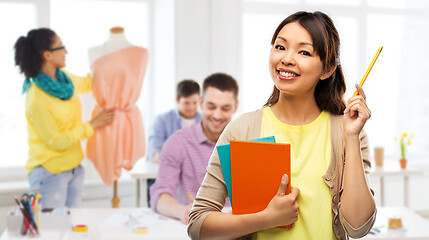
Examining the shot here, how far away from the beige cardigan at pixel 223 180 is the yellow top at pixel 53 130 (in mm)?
2258

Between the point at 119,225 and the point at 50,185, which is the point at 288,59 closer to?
the point at 119,225

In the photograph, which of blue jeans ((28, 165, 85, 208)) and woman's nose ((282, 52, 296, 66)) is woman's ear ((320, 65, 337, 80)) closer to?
woman's nose ((282, 52, 296, 66))

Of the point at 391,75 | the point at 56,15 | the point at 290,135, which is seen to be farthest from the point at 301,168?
the point at 391,75

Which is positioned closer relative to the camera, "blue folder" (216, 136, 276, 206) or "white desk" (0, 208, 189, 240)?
"blue folder" (216, 136, 276, 206)

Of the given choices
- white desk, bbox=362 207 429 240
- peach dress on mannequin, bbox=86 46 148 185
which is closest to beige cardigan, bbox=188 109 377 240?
white desk, bbox=362 207 429 240

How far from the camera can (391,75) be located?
5.66 meters

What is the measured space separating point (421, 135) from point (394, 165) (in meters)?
1.45

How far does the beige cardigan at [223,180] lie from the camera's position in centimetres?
107

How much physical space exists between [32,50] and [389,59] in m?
3.82

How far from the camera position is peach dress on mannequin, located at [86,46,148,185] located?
3.43m

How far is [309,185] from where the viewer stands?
1.07m

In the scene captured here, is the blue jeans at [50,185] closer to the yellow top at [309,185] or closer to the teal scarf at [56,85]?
the teal scarf at [56,85]

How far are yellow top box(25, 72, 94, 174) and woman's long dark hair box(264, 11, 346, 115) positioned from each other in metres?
2.27

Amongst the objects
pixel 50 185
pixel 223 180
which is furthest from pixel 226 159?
pixel 50 185
